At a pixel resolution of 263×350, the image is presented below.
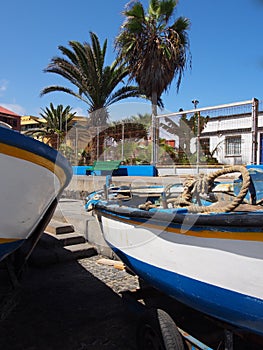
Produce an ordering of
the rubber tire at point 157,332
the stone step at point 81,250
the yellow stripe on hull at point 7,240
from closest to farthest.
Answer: the rubber tire at point 157,332 → the yellow stripe on hull at point 7,240 → the stone step at point 81,250

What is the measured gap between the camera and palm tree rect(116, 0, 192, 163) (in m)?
13.0

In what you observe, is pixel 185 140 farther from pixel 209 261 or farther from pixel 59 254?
pixel 209 261

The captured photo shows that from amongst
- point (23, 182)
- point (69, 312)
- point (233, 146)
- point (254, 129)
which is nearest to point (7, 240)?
point (23, 182)

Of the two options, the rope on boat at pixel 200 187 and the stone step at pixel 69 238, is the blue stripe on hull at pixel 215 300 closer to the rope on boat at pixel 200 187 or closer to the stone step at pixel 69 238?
the rope on boat at pixel 200 187

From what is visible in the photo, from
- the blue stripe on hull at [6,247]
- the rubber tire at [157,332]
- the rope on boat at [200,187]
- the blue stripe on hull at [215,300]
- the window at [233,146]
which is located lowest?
the rubber tire at [157,332]

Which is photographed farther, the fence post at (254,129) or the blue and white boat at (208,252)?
the fence post at (254,129)

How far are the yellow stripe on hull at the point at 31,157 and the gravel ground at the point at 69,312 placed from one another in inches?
43.4

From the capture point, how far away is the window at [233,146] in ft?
26.7

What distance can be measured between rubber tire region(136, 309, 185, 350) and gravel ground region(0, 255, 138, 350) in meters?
0.30

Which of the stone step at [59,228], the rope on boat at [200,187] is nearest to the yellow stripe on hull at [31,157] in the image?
the rope on boat at [200,187]

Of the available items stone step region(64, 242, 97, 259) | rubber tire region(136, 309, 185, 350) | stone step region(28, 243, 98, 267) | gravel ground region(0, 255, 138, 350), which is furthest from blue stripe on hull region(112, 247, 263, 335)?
stone step region(64, 242, 97, 259)

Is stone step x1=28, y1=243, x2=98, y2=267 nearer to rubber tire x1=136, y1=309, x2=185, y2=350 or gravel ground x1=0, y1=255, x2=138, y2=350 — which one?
gravel ground x1=0, y1=255, x2=138, y2=350

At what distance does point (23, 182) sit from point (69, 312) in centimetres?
146

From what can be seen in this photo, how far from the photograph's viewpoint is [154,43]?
13.1 metres
